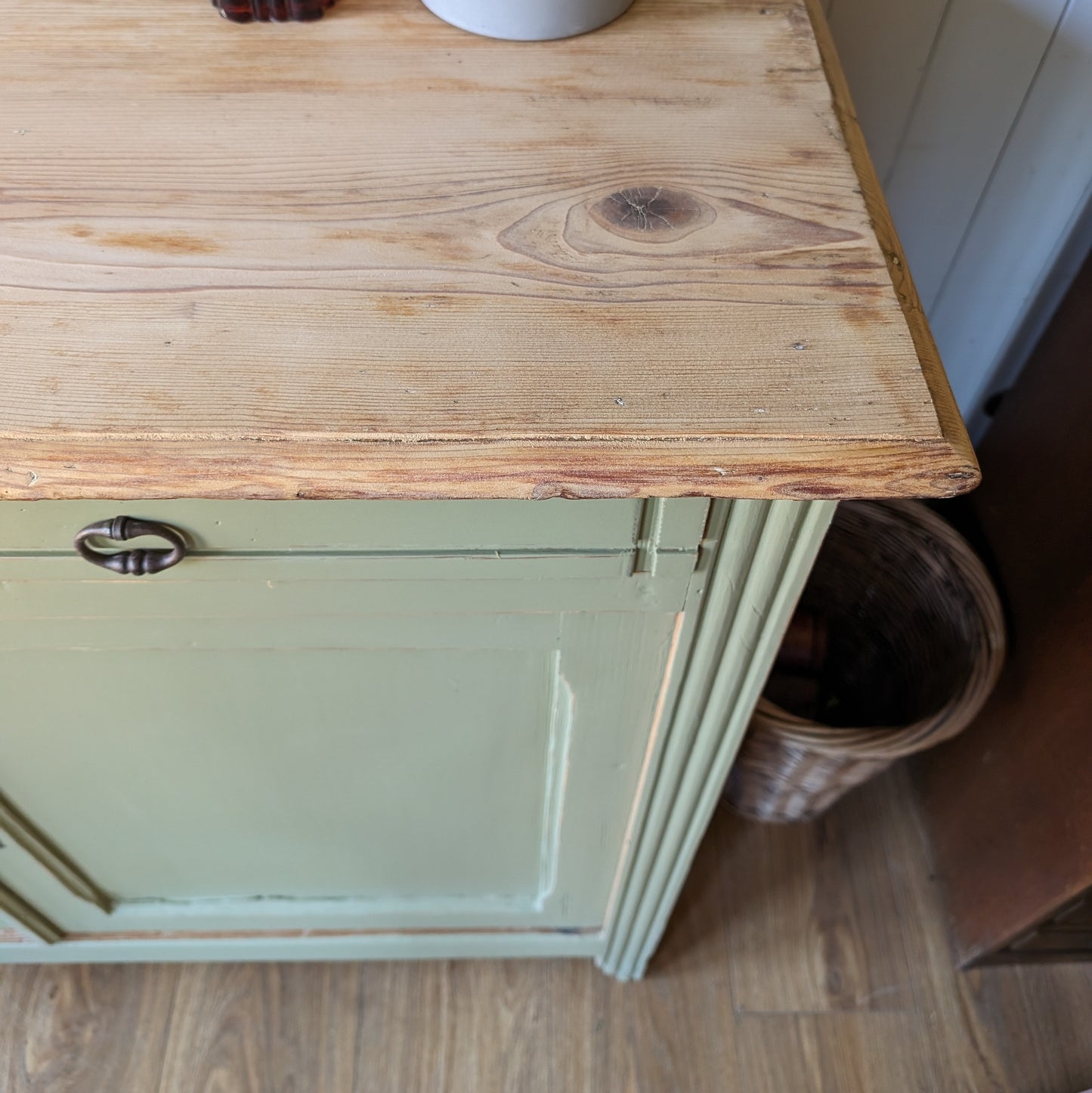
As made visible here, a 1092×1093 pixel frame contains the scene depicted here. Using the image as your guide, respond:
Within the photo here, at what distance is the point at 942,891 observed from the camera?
3.83ft

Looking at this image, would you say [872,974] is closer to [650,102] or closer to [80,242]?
[650,102]

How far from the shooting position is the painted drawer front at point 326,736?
1.85 ft

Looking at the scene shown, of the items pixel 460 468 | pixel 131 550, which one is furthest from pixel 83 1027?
pixel 460 468

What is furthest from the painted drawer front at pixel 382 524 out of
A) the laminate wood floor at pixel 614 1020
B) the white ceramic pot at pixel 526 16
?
the laminate wood floor at pixel 614 1020

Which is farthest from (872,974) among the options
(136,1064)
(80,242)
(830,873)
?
(80,242)

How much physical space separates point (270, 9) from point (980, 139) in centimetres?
67

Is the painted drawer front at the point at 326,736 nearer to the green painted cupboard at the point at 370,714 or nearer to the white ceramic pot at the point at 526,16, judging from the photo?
the green painted cupboard at the point at 370,714

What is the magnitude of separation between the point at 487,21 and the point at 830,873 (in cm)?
104

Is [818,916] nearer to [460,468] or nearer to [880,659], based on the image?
[880,659]

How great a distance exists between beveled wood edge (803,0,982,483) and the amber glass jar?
0.34 metres

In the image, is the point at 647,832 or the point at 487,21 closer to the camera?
the point at 487,21

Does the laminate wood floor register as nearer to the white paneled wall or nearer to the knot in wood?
the white paneled wall

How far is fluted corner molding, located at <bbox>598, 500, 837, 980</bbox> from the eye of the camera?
52 centimetres

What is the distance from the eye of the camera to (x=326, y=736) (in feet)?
2.33
